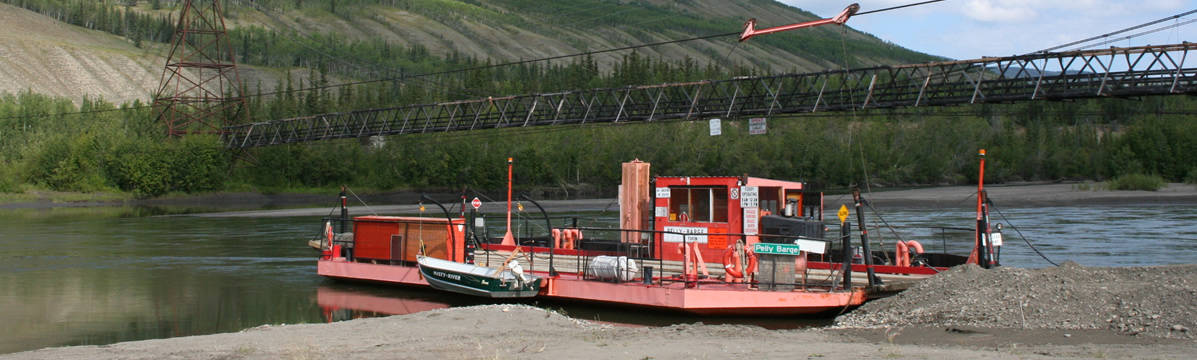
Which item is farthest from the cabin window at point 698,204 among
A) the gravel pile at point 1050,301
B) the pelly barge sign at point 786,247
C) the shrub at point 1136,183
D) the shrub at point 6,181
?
the shrub at point 6,181

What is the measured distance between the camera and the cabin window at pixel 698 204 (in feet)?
67.7

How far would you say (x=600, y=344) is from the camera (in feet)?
43.4

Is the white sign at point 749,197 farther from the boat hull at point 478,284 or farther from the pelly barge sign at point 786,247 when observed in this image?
the boat hull at point 478,284

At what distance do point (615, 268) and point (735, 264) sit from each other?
2.41 meters

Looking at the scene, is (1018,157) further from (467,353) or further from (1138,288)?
(467,353)

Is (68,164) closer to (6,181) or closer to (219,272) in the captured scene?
(6,181)

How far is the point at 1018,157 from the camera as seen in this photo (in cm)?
→ 11438

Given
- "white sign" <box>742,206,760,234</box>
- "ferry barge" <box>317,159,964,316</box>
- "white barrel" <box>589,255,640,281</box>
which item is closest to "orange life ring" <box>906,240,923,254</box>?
"ferry barge" <box>317,159,964,316</box>

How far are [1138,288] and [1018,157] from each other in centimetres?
10700

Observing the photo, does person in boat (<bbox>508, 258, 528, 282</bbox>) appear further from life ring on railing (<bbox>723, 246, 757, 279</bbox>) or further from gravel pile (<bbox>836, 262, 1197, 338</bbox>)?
gravel pile (<bbox>836, 262, 1197, 338</bbox>)

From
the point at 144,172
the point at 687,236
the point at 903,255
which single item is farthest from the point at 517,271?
the point at 144,172

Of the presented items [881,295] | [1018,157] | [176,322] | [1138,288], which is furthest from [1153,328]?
[1018,157]

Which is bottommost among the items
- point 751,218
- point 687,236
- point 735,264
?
point 735,264

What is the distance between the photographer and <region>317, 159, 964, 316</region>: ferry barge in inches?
715
